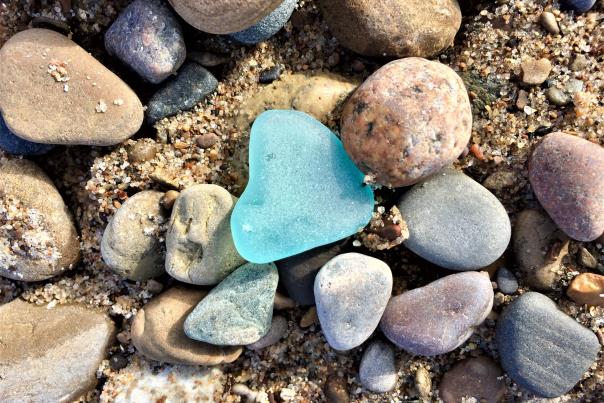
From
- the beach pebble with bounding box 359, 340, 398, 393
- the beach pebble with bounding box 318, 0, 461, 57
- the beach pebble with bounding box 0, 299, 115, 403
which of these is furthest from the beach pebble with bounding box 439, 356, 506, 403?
the beach pebble with bounding box 0, 299, 115, 403

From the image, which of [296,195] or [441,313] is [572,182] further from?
[296,195]

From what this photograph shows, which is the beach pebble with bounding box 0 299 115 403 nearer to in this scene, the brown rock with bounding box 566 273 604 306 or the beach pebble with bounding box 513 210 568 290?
the beach pebble with bounding box 513 210 568 290

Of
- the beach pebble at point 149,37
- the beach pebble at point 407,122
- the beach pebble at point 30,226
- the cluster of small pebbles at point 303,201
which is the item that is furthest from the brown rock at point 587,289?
the beach pebble at point 30,226

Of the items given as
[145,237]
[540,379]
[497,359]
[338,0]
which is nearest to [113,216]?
[145,237]

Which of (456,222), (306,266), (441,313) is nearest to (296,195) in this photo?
(306,266)

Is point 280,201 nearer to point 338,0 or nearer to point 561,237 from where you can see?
point 338,0

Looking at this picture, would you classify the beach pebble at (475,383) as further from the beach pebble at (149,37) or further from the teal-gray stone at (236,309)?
the beach pebble at (149,37)
